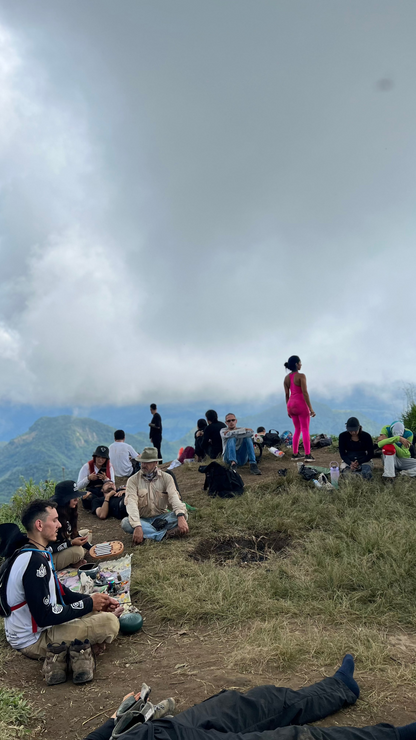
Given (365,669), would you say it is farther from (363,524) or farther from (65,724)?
(363,524)

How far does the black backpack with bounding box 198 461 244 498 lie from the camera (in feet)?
28.5

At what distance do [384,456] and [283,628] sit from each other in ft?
17.6

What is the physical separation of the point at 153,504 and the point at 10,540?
3382 mm

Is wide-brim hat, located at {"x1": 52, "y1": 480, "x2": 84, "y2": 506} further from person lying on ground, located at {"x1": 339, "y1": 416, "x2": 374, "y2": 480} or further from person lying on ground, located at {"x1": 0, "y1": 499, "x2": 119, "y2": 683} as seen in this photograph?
person lying on ground, located at {"x1": 339, "y1": 416, "x2": 374, "y2": 480}

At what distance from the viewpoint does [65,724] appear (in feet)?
9.70

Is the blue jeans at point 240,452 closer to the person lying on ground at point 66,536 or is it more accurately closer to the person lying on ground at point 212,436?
the person lying on ground at point 212,436

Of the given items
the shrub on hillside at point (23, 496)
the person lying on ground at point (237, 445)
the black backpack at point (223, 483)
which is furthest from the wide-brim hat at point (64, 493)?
the person lying on ground at point (237, 445)

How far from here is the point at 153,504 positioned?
695cm

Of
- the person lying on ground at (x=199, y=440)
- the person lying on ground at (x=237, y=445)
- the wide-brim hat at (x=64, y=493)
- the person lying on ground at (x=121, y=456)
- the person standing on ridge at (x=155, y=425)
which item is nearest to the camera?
the wide-brim hat at (x=64, y=493)

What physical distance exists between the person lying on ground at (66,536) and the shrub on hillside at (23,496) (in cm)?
441

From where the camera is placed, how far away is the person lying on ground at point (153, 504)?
21.5ft

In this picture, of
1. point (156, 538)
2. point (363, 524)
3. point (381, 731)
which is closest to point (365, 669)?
point (381, 731)

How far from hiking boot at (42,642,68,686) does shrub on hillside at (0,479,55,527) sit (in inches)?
256

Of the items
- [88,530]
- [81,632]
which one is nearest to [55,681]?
[81,632]
